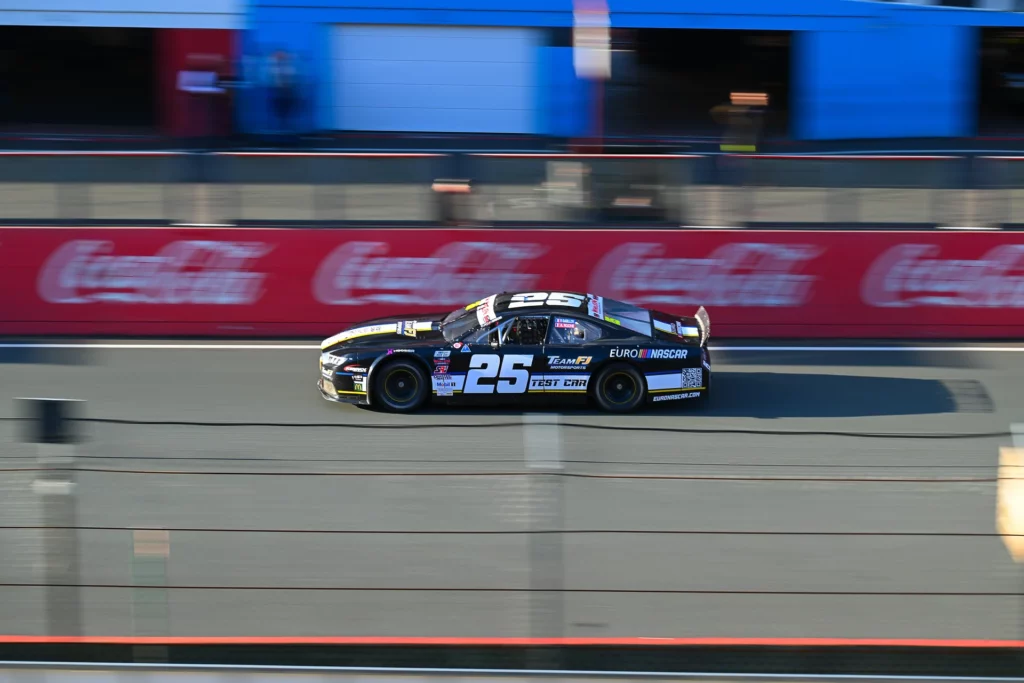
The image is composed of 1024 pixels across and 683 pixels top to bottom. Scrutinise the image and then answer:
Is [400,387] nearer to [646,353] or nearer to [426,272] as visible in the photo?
[646,353]

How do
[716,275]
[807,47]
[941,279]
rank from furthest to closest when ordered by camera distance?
1. [807,47]
2. [716,275]
3. [941,279]

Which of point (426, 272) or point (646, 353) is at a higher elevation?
point (426, 272)

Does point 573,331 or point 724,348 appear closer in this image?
point 573,331

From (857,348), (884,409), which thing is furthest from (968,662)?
(857,348)

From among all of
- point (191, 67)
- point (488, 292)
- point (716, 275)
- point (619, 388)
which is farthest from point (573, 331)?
point (191, 67)

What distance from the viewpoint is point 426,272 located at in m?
13.0

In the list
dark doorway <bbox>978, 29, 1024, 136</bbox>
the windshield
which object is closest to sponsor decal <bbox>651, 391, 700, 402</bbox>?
the windshield

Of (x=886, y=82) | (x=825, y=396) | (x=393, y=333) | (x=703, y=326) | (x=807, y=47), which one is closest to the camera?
(x=393, y=333)

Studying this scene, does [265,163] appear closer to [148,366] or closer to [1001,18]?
[148,366]

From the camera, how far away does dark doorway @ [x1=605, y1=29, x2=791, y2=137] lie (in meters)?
23.0

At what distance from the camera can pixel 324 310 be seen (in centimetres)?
1311

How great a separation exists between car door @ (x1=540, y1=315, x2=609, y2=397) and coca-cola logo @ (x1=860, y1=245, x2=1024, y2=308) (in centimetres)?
410

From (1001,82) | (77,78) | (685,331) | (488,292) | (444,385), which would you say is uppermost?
(77,78)

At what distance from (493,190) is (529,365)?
3266 millimetres
